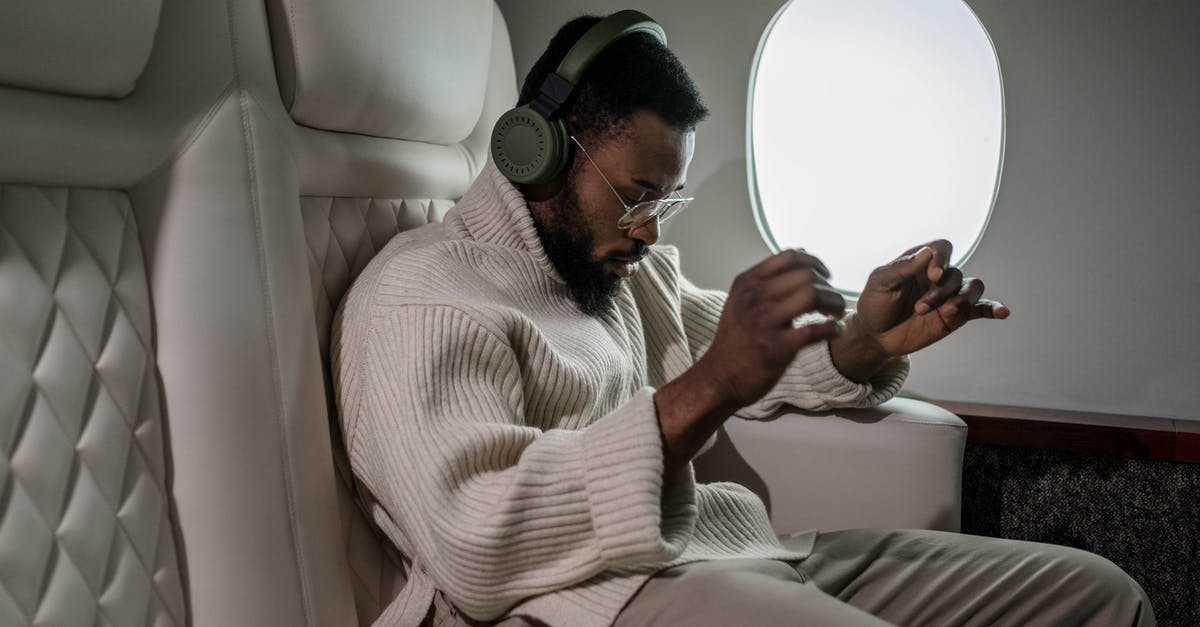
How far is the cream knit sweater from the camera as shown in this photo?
886 mm

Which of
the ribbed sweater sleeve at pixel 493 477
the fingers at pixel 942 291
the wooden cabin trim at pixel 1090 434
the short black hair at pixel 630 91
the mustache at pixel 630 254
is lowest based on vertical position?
the wooden cabin trim at pixel 1090 434

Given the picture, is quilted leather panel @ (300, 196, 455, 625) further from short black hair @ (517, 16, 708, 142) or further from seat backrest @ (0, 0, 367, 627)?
short black hair @ (517, 16, 708, 142)

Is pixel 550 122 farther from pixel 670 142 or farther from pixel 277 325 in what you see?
pixel 277 325

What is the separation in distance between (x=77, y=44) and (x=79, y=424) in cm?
32

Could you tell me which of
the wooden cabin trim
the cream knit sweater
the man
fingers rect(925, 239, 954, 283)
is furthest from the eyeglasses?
the wooden cabin trim

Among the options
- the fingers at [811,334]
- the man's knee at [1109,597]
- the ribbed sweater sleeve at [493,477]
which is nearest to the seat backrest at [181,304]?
the ribbed sweater sleeve at [493,477]

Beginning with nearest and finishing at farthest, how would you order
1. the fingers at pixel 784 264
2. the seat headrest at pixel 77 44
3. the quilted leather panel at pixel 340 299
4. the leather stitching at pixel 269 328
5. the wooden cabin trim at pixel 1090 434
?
1. the seat headrest at pixel 77 44
2. the fingers at pixel 784 264
3. the leather stitching at pixel 269 328
4. the quilted leather panel at pixel 340 299
5. the wooden cabin trim at pixel 1090 434

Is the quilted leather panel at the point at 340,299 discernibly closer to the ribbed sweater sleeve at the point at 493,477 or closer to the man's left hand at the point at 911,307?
the ribbed sweater sleeve at the point at 493,477

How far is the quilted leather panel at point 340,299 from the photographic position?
1098 millimetres

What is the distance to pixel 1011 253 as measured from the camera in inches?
63.0

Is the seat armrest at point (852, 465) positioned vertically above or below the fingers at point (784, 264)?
below

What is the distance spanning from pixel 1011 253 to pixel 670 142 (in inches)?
29.6

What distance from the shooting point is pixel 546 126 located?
3.69 ft

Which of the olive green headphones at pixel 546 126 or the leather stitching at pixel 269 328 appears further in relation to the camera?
the olive green headphones at pixel 546 126
